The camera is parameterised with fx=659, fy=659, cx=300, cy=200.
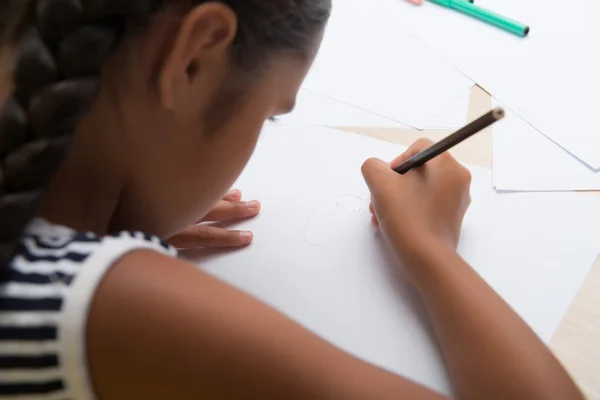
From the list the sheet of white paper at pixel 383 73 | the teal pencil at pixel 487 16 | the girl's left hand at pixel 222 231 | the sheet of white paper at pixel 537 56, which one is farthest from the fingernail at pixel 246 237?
the teal pencil at pixel 487 16

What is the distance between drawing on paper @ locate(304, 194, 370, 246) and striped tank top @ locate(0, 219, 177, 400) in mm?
231

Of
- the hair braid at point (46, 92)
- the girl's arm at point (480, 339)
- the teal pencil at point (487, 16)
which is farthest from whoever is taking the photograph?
the teal pencil at point (487, 16)

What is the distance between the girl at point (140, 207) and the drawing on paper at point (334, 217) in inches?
5.2

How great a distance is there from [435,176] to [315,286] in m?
0.16

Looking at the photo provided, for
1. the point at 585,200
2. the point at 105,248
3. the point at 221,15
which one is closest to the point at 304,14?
the point at 221,15

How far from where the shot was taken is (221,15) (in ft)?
1.27

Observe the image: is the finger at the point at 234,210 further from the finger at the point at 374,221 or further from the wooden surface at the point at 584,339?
the wooden surface at the point at 584,339

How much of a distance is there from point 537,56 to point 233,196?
1.35 ft

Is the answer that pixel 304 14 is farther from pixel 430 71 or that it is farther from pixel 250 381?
pixel 430 71

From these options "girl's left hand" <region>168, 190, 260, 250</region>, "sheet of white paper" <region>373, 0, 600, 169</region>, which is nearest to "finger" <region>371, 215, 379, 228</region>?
"girl's left hand" <region>168, 190, 260, 250</region>

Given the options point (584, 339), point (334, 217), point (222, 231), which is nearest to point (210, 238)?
point (222, 231)

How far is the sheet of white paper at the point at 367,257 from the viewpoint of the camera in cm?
52

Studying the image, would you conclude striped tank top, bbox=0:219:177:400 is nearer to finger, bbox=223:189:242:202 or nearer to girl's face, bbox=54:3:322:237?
girl's face, bbox=54:3:322:237

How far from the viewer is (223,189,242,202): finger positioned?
0.62 meters
